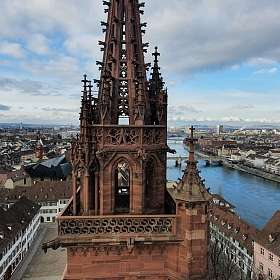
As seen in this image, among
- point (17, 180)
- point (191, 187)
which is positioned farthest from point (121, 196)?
point (17, 180)

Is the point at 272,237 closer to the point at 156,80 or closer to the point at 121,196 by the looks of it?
the point at 121,196

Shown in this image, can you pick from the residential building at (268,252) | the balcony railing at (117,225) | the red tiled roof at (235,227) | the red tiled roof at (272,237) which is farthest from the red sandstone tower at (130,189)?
the red tiled roof at (235,227)

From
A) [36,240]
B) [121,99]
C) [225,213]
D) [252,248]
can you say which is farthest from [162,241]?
[36,240]

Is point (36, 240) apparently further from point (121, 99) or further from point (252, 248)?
point (121, 99)

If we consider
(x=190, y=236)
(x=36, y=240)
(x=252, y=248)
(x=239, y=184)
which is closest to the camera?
(x=190, y=236)

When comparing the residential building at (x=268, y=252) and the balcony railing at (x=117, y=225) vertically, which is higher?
the balcony railing at (x=117, y=225)

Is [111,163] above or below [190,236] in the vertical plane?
above

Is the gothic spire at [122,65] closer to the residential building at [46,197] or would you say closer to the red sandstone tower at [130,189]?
the red sandstone tower at [130,189]

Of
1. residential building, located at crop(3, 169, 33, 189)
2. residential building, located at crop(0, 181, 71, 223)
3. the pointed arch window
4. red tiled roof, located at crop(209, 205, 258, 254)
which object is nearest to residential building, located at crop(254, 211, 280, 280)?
red tiled roof, located at crop(209, 205, 258, 254)

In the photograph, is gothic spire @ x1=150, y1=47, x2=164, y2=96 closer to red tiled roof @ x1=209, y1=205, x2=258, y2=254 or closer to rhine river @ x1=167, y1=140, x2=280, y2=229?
red tiled roof @ x1=209, y1=205, x2=258, y2=254
